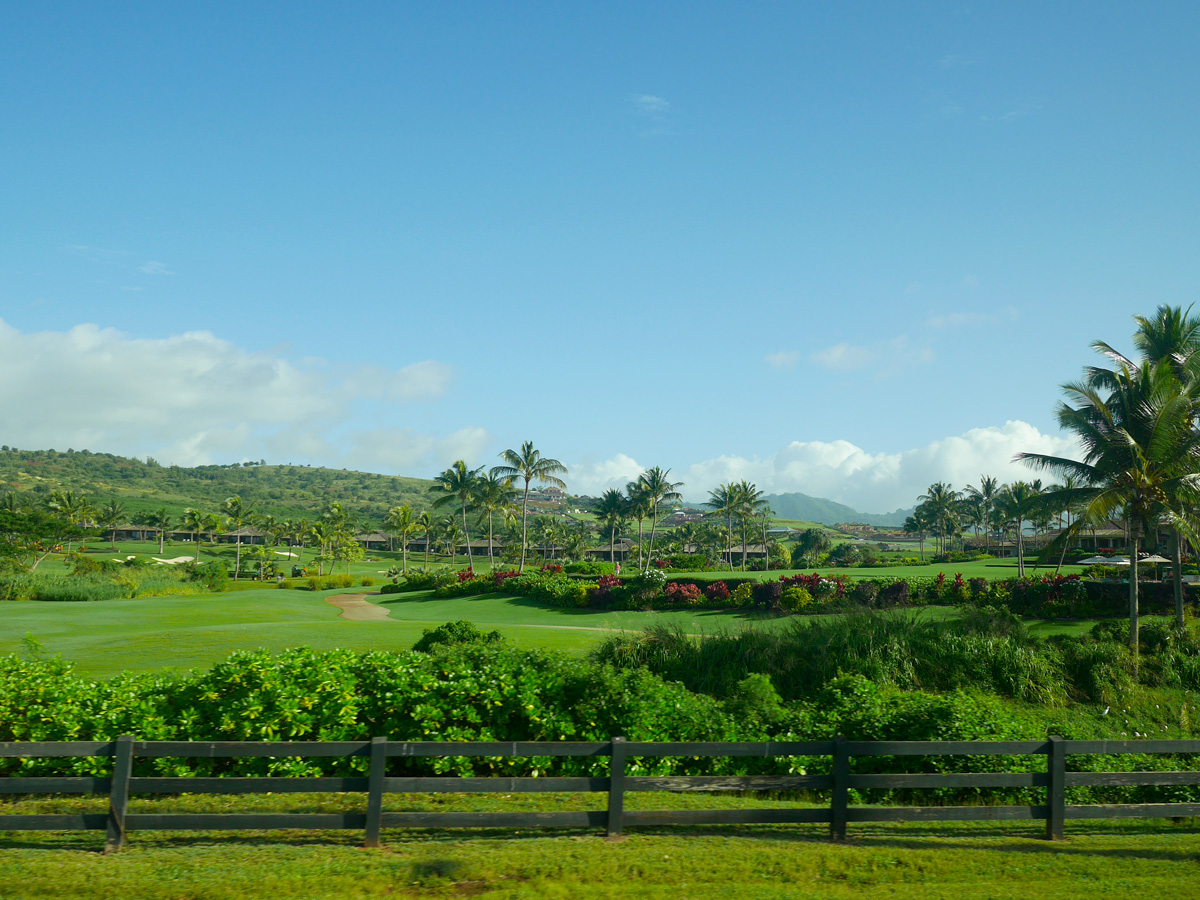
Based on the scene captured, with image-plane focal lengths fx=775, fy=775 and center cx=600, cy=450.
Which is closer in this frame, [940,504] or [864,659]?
[864,659]

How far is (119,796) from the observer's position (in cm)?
666

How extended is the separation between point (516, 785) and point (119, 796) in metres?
3.40

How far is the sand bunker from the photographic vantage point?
40.8m

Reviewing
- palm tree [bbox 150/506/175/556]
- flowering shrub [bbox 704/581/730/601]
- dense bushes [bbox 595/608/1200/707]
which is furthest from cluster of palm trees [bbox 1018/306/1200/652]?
palm tree [bbox 150/506/175/556]

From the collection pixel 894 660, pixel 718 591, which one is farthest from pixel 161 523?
pixel 894 660

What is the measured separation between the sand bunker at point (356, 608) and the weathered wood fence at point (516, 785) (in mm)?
31043

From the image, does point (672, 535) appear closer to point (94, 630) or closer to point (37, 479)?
point (94, 630)

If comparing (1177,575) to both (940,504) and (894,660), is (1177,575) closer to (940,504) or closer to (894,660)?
(894,660)

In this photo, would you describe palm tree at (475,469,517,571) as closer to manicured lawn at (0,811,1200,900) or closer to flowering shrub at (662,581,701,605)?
flowering shrub at (662,581,701,605)

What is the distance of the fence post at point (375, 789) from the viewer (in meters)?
6.70

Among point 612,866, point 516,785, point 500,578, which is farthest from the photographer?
point 500,578

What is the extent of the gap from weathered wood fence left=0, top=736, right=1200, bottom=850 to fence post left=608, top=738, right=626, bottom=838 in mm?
12

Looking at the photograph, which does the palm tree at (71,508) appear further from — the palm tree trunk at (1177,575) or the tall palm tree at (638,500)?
the palm tree trunk at (1177,575)

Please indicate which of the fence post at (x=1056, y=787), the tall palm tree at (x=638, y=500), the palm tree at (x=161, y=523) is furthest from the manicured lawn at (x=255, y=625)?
the palm tree at (x=161, y=523)
